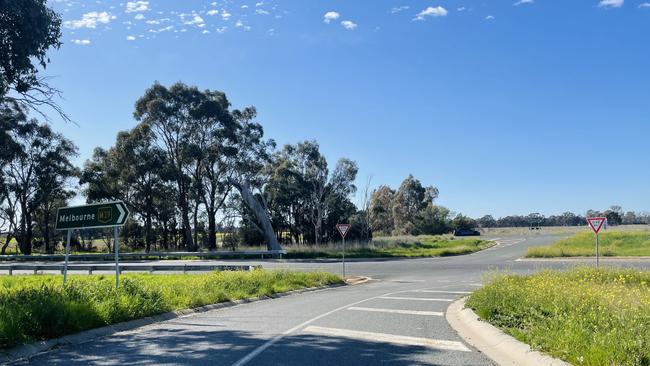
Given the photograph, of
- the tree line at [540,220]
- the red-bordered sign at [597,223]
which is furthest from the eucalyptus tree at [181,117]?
the tree line at [540,220]

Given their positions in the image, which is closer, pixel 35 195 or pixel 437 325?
pixel 437 325

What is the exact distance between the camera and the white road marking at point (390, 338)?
8508 mm

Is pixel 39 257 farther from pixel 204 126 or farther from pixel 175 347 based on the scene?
pixel 175 347

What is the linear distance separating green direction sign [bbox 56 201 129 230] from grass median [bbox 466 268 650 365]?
8326mm

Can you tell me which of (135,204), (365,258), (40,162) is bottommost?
(365,258)

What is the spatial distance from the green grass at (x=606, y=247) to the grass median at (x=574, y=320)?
33362 mm

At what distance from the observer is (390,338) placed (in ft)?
30.2

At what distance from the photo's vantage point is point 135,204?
5994 centimetres

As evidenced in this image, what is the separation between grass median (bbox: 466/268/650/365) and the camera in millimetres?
6055

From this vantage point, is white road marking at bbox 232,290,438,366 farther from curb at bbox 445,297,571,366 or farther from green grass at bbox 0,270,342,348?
green grass at bbox 0,270,342,348

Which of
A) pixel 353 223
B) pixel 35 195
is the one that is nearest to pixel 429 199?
pixel 353 223

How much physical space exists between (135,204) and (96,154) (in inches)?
266

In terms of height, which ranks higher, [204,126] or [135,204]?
[204,126]

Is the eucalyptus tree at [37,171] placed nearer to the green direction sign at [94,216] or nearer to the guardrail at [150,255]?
the guardrail at [150,255]
